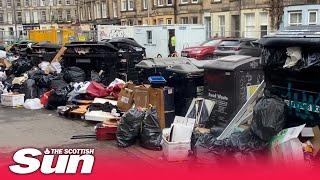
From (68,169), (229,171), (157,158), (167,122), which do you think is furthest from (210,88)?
(68,169)

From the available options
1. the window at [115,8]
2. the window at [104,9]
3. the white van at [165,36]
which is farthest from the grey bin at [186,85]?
the window at [104,9]

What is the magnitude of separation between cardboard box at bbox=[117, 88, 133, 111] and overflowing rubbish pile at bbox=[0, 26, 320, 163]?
0.02 m

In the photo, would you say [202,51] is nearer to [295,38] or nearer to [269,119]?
[295,38]

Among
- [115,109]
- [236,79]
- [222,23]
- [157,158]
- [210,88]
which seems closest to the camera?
[157,158]

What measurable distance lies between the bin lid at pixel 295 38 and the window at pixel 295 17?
21.8 metres

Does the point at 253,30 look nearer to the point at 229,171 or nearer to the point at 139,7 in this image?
the point at 139,7

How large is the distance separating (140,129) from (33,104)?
15.1ft

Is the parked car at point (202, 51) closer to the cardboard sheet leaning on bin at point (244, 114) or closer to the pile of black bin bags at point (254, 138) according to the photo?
the cardboard sheet leaning on bin at point (244, 114)

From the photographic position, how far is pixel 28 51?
15.5m

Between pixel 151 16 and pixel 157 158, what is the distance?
121 feet

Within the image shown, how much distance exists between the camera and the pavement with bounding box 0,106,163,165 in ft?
22.6

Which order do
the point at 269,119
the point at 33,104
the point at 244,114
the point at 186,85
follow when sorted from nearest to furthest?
the point at 269,119 → the point at 244,114 → the point at 186,85 → the point at 33,104

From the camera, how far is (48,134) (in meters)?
8.21

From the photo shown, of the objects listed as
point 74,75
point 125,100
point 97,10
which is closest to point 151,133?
point 125,100
